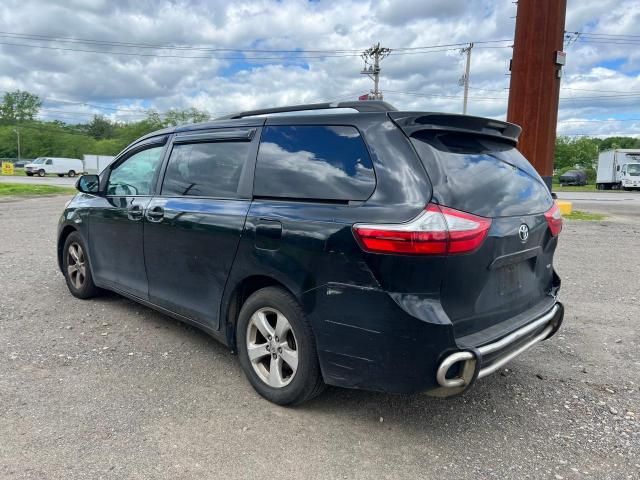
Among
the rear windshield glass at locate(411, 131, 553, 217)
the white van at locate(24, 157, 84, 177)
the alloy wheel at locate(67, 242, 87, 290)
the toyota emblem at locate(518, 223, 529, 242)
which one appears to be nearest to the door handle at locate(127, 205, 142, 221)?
the alloy wheel at locate(67, 242, 87, 290)

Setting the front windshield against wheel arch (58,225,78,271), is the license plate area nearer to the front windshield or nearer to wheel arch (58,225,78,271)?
wheel arch (58,225,78,271)

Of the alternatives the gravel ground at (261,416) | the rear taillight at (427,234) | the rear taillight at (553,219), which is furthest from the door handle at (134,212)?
the rear taillight at (553,219)

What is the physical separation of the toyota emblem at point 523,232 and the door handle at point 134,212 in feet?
9.49

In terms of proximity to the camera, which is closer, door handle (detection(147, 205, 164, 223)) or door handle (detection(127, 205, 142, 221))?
door handle (detection(147, 205, 164, 223))

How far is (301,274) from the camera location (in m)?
2.82

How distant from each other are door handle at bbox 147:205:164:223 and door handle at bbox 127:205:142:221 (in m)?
0.15

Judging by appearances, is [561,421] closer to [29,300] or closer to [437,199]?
[437,199]

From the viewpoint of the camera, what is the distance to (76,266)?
17.3 feet

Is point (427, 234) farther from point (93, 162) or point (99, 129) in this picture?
point (99, 129)

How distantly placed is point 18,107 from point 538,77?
378 ft

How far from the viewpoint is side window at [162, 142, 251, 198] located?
136 inches

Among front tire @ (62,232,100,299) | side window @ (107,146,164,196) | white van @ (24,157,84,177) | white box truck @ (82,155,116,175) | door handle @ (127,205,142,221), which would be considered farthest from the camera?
white box truck @ (82,155,116,175)

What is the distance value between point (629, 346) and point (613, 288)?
211 centimetres

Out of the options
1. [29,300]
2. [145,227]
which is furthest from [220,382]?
[29,300]
